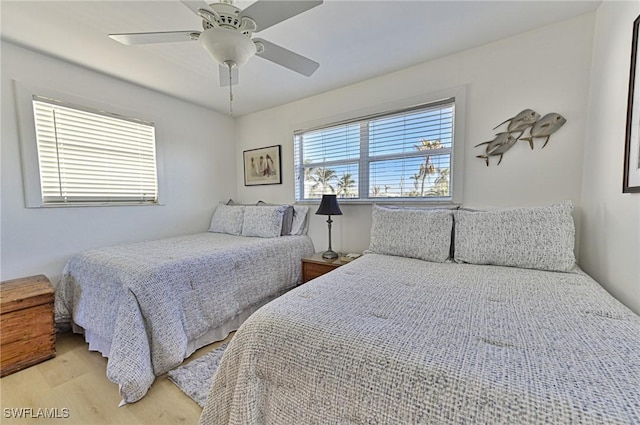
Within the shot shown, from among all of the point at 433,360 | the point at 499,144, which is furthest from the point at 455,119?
the point at 433,360

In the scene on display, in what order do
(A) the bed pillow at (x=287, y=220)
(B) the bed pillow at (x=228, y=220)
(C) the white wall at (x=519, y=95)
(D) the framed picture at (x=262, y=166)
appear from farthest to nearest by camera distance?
(D) the framed picture at (x=262, y=166) → (B) the bed pillow at (x=228, y=220) → (A) the bed pillow at (x=287, y=220) → (C) the white wall at (x=519, y=95)

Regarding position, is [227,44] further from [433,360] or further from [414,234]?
[414,234]

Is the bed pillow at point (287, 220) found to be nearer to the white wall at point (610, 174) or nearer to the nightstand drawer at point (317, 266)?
the nightstand drawer at point (317, 266)

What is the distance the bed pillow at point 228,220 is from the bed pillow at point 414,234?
1839mm

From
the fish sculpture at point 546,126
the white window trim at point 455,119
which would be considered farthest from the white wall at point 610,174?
the white window trim at point 455,119

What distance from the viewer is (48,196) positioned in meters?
Answer: 2.17

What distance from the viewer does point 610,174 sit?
141 centimetres

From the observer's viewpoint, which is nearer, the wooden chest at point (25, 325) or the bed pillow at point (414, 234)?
the wooden chest at point (25, 325)

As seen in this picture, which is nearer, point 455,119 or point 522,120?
point 522,120

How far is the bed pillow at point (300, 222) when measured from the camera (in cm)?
309

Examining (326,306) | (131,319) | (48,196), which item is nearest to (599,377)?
(326,306)

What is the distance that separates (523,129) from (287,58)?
73.0 inches

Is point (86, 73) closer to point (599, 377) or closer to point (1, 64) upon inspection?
point (1, 64)

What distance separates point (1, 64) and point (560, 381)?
367 centimetres
